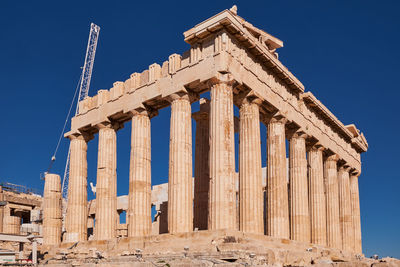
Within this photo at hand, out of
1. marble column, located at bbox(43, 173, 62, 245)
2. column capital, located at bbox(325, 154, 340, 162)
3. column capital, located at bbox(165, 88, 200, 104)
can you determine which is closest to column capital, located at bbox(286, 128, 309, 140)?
column capital, located at bbox(325, 154, 340, 162)

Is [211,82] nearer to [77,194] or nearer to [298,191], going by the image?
[298,191]

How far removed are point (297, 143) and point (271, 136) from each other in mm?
3514

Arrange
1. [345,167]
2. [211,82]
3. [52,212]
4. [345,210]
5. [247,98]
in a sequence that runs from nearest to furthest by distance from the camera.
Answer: [211,82] → [247,98] → [52,212] → [345,210] → [345,167]

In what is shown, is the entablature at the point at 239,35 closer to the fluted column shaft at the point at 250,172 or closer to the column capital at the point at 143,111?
the fluted column shaft at the point at 250,172

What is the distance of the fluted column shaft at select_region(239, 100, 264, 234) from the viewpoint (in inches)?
1107

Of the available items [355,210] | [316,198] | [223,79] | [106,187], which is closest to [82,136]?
[106,187]

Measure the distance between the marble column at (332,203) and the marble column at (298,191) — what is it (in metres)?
5.26

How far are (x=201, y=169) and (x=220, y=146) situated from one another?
7.93 metres

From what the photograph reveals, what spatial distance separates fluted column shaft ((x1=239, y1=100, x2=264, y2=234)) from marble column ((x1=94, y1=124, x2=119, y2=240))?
9611 millimetres

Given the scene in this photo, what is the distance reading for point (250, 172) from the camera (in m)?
28.9

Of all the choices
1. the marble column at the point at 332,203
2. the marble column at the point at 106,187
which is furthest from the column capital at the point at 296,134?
the marble column at the point at 106,187

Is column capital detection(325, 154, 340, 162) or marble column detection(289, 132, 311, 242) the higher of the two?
column capital detection(325, 154, 340, 162)

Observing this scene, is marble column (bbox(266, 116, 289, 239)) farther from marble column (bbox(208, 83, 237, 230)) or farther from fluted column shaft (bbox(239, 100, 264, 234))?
marble column (bbox(208, 83, 237, 230))

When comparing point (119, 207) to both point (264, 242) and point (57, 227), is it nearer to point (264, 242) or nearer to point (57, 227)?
point (57, 227)
